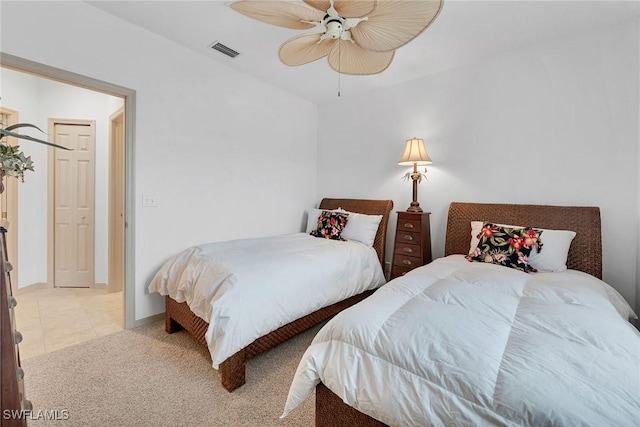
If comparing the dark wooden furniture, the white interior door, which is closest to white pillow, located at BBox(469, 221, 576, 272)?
the dark wooden furniture

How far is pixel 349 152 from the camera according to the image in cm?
388

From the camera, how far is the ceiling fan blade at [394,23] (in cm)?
136

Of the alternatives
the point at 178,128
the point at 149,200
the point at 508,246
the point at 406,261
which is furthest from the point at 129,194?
the point at 508,246

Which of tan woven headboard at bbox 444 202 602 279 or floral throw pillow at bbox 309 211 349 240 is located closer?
tan woven headboard at bbox 444 202 602 279

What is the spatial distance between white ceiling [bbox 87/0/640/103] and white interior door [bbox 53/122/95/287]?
6.73 ft

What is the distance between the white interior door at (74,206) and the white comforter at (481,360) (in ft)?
12.3

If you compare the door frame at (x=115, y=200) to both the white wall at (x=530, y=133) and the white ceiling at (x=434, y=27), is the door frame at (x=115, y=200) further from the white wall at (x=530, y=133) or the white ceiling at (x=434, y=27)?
the white wall at (x=530, y=133)

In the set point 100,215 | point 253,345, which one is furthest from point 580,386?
point 100,215

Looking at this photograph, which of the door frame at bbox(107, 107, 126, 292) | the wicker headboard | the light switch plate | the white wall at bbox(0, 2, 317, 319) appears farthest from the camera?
the door frame at bbox(107, 107, 126, 292)

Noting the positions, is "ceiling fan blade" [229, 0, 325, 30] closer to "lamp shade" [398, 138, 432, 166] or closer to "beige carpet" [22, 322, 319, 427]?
"lamp shade" [398, 138, 432, 166]

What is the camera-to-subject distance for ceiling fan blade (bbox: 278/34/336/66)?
5.93 ft

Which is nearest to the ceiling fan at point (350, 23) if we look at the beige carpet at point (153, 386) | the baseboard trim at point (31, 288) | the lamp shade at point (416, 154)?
the lamp shade at point (416, 154)

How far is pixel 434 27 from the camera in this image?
2289mm

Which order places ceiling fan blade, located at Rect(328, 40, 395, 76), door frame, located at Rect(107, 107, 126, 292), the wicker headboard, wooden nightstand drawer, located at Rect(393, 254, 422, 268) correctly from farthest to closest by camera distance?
door frame, located at Rect(107, 107, 126, 292) < the wicker headboard < wooden nightstand drawer, located at Rect(393, 254, 422, 268) < ceiling fan blade, located at Rect(328, 40, 395, 76)
